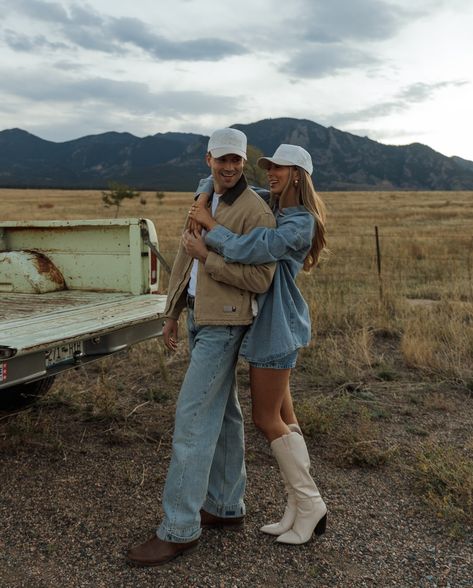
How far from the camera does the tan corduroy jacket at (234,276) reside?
2.67 meters

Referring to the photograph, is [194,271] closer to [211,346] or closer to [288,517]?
[211,346]

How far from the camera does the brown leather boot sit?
110 inches

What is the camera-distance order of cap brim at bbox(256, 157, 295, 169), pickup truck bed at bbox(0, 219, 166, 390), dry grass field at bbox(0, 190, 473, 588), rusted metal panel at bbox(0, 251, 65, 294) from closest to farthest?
cap brim at bbox(256, 157, 295, 169) → dry grass field at bbox(0, 190, 473, 588) → pickup truck bed at bbox(0, 219, 166, 390) → rusted metal panel at bbox(0, 251, 65, 294)

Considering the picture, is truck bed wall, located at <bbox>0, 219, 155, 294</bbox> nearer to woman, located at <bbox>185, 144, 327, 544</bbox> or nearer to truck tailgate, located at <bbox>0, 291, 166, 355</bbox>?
truck tailgate, located at <bbox>0, 291, 166, 355</bbox>

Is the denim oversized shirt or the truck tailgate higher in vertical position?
the denim oversized shirt

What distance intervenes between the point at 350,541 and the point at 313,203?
1617 millimetres

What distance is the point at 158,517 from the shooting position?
3.28m

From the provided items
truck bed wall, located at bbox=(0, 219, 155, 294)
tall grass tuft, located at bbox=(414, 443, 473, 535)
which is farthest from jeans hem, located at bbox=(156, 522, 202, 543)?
truck bed wall, located at bbox=(0, 219, 155, 294)

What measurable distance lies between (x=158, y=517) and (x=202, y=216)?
5.20 ft

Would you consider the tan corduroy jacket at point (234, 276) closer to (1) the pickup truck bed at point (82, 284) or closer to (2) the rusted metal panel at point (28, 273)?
(1) the pickup truck bed at point (82, 284)

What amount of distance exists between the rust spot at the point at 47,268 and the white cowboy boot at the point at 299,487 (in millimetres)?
2571

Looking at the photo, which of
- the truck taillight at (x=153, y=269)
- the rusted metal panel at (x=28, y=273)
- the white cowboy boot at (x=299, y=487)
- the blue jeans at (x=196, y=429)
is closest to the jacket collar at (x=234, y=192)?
the blue jeans at (x=196, y=429)

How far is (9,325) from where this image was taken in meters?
3.60

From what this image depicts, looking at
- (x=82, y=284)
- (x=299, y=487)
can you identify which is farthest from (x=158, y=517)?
(x=82, y=284)
